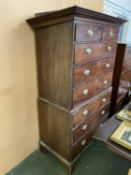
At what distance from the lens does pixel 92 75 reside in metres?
1.36

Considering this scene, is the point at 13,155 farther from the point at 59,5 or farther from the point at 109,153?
the point at 59,5

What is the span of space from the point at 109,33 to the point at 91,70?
1.42ft

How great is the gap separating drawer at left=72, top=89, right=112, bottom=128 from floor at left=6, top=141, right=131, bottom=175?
561 mm

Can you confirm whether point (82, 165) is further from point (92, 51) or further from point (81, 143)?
point (92, 51)

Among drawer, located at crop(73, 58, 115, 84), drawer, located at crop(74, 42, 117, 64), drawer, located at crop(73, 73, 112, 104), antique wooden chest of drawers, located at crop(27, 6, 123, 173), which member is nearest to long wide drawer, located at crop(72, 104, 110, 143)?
antique wooden chest of drawers, located at crop(27, 6, 123, 173)

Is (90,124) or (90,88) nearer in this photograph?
(90,88)

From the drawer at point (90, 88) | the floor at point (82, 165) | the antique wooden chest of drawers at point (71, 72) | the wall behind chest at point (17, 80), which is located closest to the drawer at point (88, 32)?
the antique wooden chest of drawers at point (71, 72)

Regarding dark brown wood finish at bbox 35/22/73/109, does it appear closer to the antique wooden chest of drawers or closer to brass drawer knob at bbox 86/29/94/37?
the antique wooden chest of drawers

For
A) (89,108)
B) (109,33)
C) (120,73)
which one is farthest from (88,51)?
(120,73)

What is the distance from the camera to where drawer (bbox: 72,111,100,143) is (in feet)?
4.46

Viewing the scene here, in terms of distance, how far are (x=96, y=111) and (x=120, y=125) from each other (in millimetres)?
554

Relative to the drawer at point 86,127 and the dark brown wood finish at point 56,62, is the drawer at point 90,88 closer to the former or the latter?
the dark brown wood finish at point 56,62

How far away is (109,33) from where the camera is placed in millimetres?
1397

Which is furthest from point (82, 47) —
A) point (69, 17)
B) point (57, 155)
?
point (57, 155)
